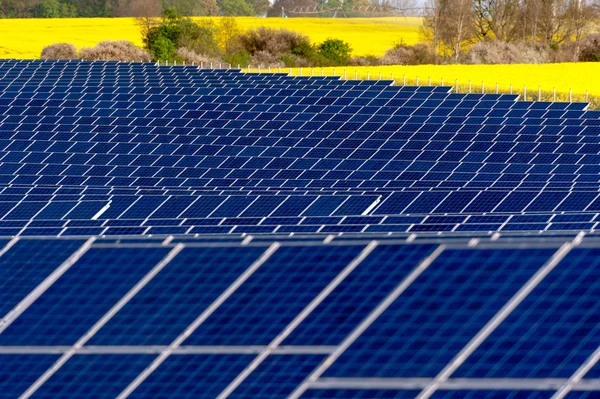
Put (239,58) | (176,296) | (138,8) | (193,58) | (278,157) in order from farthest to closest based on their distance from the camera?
(138,8) < (239,58) < (193,58) < (278,157) < (176,296)

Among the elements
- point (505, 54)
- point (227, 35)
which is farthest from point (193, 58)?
point (505, 54)

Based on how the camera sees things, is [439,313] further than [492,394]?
Yes

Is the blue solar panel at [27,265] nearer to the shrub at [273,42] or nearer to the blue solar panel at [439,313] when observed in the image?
the blue solar panel at [439,313]

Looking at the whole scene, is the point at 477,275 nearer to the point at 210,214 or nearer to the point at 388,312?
the point at 388,312

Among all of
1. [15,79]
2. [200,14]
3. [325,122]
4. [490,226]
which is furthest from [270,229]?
[200,14]

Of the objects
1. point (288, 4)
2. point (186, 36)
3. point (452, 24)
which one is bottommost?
point (288, 4)

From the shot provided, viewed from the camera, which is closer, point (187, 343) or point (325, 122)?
point (187, 343)

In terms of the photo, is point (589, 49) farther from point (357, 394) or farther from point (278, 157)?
point (357, 394)

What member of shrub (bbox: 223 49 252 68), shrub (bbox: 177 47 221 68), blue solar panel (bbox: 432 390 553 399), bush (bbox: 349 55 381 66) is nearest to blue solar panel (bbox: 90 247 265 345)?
blue solar panel (bbox: 432 390 553 399)
